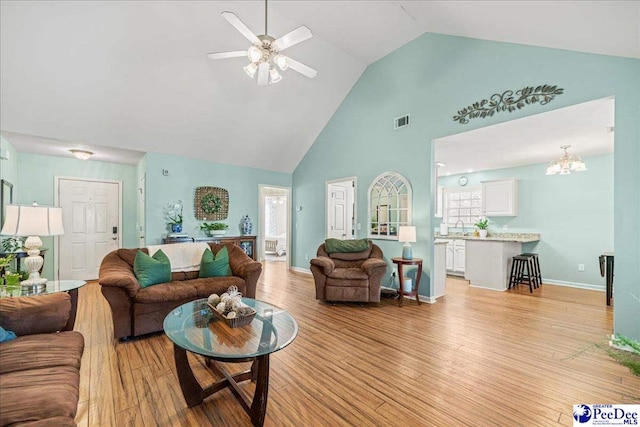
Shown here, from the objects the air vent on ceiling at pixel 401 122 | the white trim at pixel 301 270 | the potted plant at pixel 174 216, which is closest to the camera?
the air vent on ceiling at pixel 401 122

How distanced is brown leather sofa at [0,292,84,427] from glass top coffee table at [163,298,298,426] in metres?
0.51

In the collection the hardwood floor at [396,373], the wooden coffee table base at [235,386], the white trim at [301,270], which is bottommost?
the white trim at [301,270]

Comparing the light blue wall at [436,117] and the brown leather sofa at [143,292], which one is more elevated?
the light blue wall at [436,117]

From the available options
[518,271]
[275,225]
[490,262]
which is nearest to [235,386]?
[490,262]

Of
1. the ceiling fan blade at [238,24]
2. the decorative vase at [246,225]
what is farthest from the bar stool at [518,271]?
the ceiling fan blade at [238,24]

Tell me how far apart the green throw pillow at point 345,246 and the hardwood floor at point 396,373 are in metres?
1.16

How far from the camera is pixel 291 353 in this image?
2592 mm

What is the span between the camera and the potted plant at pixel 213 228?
5656 millimetres

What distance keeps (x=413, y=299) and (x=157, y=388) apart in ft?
12.0

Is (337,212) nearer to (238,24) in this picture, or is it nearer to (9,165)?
(238,24)

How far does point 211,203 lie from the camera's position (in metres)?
5.75

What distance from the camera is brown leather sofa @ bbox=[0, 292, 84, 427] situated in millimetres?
1146

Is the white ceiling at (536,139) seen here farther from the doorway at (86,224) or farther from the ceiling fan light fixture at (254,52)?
the doorway at (86,224)

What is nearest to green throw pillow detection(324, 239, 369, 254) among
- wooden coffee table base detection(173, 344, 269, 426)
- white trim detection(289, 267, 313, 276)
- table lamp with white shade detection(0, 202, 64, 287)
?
white trim detection(289, 267, 313, 276)
